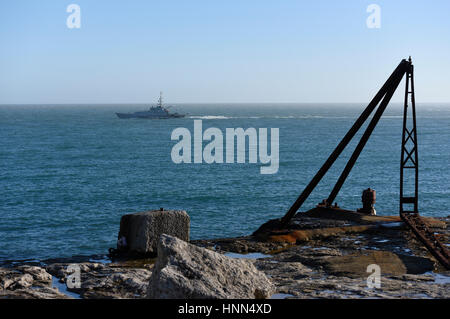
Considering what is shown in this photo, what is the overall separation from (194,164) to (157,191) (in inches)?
751

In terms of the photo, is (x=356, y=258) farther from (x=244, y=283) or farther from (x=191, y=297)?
(x=191, y=297)

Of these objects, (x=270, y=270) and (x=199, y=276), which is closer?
(x=199, y=276)

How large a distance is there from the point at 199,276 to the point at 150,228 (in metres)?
4.70

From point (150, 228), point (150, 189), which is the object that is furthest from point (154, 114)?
point (150, 228)

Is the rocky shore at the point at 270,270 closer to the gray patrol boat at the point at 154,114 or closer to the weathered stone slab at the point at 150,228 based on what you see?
the weathered stone slab at the point at 150,228

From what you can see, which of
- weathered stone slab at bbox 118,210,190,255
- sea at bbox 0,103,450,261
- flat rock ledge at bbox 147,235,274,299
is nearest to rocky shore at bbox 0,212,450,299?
flat rock ledge at bbox 147,235,274,299

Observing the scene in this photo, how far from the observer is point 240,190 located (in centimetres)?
4425

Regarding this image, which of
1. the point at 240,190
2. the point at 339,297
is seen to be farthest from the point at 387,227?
the point at 240,190

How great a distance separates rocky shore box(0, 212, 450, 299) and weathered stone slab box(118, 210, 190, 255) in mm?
380

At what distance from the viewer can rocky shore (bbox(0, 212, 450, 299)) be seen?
945cm

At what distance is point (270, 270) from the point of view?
1257cm

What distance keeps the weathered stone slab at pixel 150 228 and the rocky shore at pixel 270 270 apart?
38 cm

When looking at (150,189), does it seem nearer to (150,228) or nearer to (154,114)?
(150,228)

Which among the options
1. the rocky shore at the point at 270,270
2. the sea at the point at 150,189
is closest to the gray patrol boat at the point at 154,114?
the sea at the point at 150,189
